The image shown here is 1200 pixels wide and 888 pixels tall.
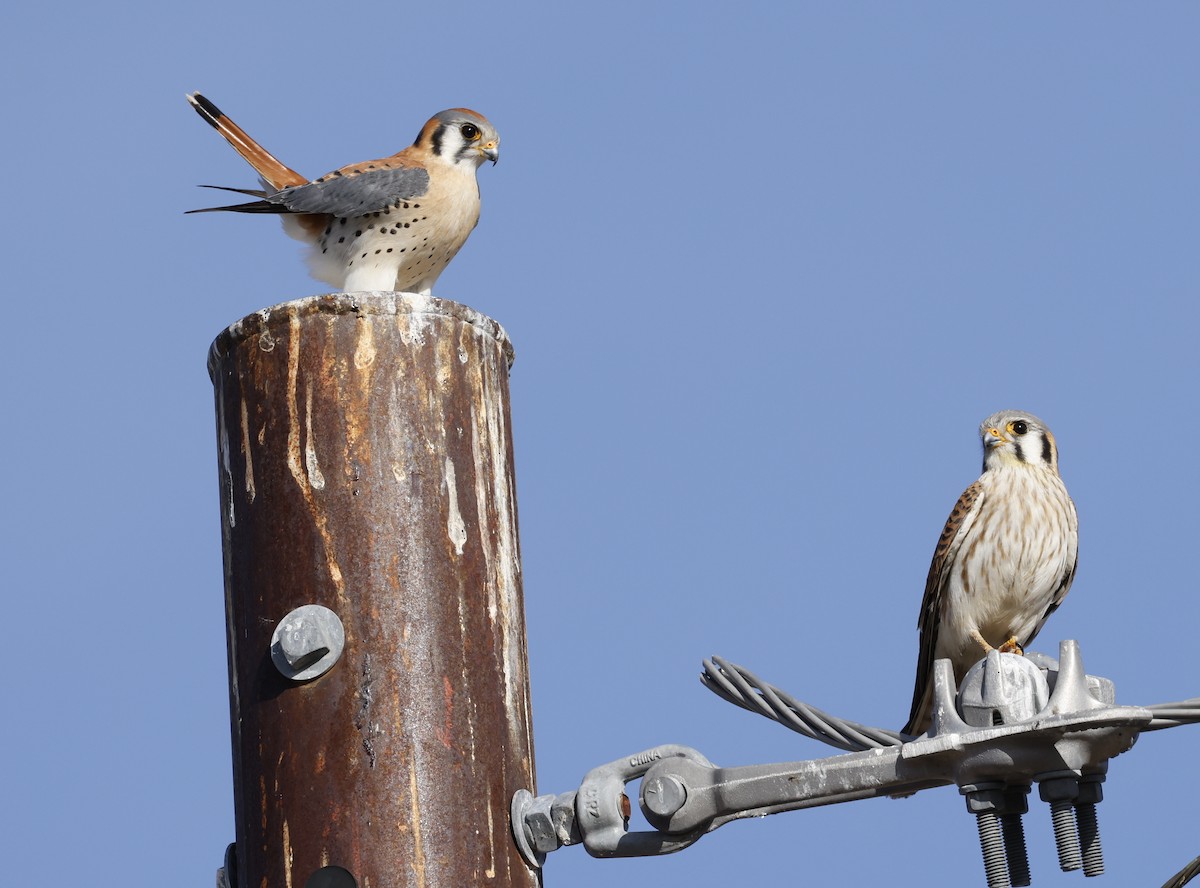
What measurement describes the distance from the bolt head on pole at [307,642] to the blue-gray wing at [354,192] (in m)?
3.04

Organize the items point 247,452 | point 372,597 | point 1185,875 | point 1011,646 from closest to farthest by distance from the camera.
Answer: point 1185,875
point 372,597
point 247,452
point 1011,646

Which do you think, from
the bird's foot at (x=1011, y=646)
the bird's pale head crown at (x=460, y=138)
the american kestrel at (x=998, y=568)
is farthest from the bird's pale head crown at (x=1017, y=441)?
the bird's pale head crown at (x=460, y=138)

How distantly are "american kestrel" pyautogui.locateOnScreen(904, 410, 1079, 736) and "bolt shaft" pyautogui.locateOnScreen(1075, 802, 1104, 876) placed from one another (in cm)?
333

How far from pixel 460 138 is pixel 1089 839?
440 cm

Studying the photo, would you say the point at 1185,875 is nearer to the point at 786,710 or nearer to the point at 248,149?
the point at 786,710

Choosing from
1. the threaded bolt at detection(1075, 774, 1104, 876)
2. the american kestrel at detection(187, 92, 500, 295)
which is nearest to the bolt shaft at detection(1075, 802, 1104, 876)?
the threaded bolt at detection(1075, 774, 1104, 876)

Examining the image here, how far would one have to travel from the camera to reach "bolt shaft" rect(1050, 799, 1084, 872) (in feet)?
9.20

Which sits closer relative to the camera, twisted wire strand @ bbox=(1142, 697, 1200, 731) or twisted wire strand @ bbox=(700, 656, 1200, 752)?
twisted wire strand @ bbox=(1142, 697, 1200, 731)

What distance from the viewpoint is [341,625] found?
3.10m

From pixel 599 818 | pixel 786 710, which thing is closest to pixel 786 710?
pixel 786 710

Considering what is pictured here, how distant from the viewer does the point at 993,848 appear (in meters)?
2.81

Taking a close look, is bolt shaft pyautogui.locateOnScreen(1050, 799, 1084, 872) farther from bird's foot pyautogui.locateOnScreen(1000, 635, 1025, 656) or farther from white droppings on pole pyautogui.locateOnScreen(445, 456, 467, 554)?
bird's foot pyautogui.locateOnScreen(1000, 635, 1025, 656)

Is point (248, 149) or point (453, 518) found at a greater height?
point (248, 149)

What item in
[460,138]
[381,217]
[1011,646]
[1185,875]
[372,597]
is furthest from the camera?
[460,138]
